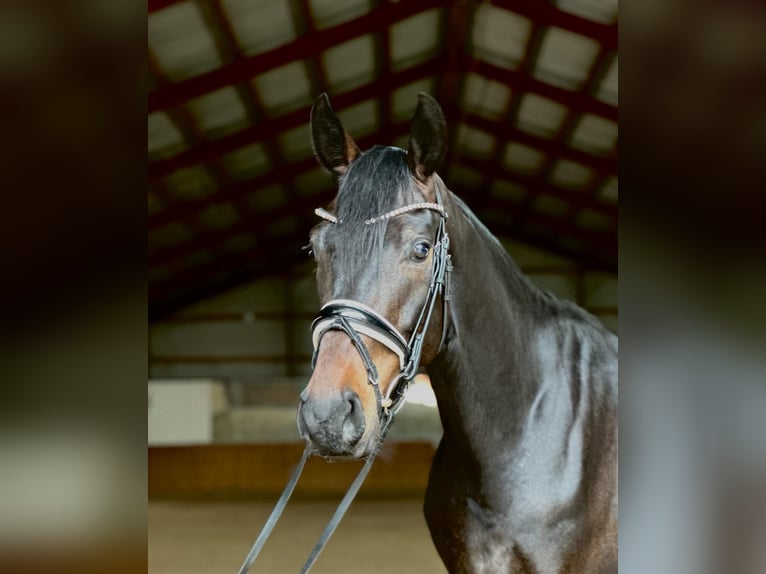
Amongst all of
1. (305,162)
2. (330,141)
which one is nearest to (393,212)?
(330,141)

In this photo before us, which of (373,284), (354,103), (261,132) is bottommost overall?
(373,284)

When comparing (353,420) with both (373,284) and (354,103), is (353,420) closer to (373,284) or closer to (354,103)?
(373,284)

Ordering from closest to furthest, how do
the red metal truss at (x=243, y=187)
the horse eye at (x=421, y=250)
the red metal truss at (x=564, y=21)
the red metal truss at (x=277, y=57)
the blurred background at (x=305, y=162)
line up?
1. the horse eye at (x=421, y=250)
2. the blurred background at (x=305, y=162)
3. the red metal truss at (x=564, y=21)
4. the red metal truss at (x=277, y=57)
5. the red metal truss at (x=243, y=187)

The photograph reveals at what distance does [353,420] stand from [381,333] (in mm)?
195

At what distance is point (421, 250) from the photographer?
5.38 ft

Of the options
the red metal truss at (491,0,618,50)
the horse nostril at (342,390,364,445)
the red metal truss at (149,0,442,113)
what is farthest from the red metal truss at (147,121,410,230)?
the horse nostril at (342,390,364,445)

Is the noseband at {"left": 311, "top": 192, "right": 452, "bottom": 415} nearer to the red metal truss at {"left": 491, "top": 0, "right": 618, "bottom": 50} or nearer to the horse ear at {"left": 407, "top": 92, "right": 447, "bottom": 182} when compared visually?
the horse ear at {"left": 407, "top": 92, "right": 447, "bottom": 182}

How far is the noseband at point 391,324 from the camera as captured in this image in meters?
1.51

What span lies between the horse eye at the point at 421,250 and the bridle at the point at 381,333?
0.12ft

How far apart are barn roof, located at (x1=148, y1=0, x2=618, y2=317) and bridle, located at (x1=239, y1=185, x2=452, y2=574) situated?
5685mm

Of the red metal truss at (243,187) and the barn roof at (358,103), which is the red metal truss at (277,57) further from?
the red metal truss at (243,187)

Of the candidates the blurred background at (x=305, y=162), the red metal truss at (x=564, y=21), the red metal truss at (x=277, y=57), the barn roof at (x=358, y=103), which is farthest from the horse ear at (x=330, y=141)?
the red metal truss at (x=277, y=57)

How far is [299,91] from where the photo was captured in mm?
9781
